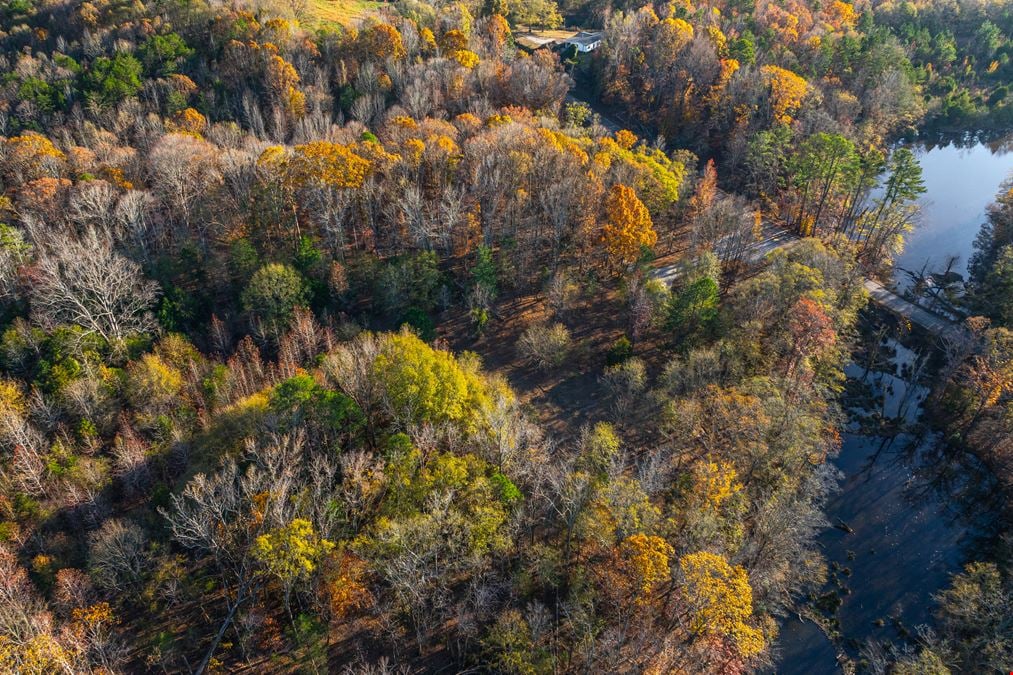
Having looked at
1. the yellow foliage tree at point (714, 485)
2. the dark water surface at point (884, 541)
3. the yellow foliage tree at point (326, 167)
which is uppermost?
the yellow foliage tree at point (326, 167)

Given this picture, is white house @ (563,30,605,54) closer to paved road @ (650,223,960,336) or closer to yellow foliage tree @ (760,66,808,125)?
→ yellow foliage tree @ (760,66,808,125)

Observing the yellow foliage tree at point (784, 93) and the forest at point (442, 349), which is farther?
the yellow foliage tree at point (784, 93)

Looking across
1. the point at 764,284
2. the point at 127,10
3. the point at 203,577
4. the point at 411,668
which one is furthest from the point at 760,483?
the point at 127,10

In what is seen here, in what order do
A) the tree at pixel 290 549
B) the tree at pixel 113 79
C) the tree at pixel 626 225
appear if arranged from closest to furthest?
the tree at pixel 290 549
the tree at pixel 626 225
the tree at pixel 113 79

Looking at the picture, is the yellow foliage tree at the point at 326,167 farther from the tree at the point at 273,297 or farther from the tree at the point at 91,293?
the tree at the point at 91,293

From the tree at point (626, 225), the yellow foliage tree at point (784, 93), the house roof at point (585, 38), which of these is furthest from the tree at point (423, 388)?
the house roof at point (585, 38)

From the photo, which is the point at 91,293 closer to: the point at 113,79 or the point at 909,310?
the point at 113,79

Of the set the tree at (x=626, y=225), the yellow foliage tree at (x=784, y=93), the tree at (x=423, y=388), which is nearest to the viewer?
the tree at (x=423, y=388)
